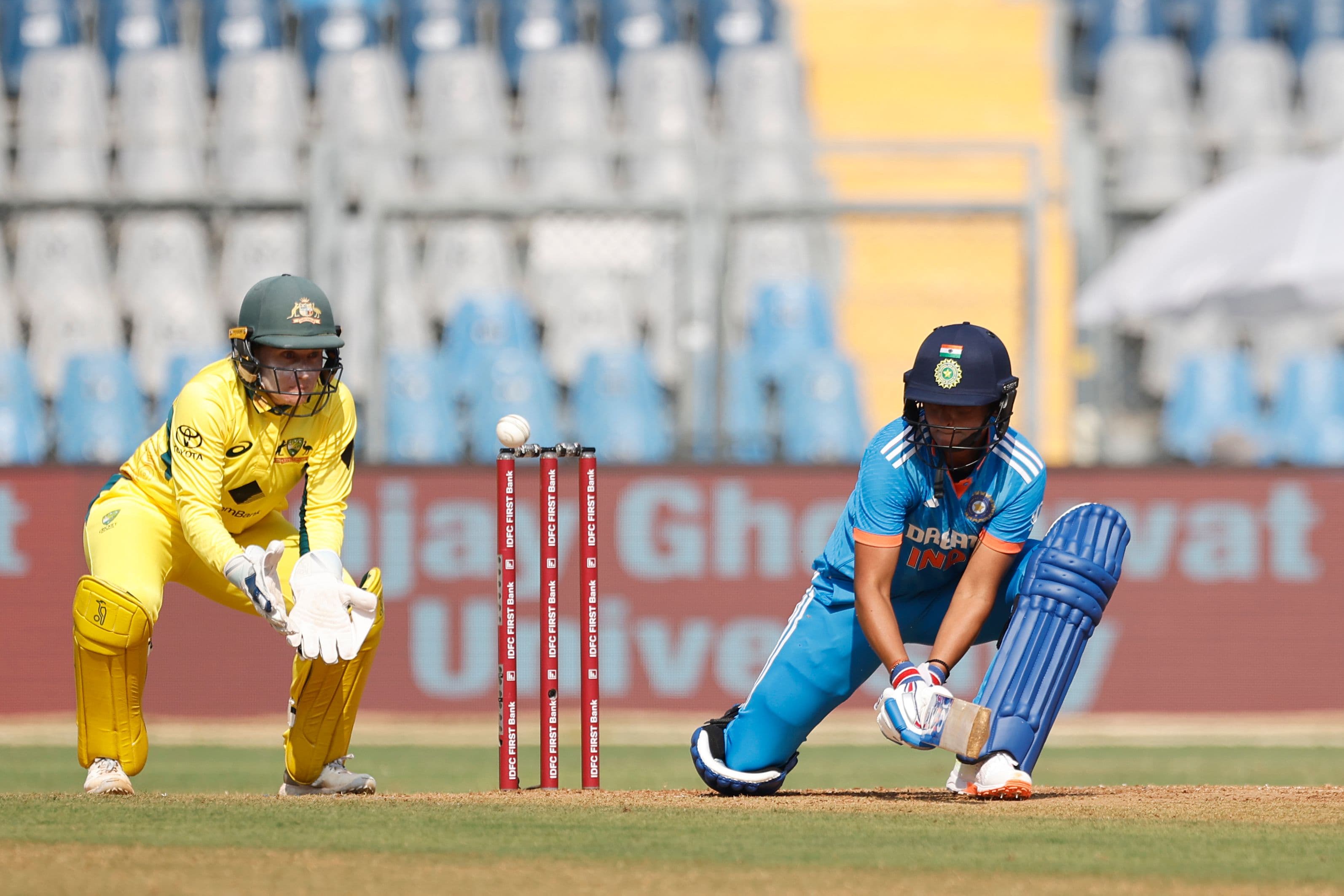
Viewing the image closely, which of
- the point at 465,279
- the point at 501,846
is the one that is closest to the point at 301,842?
the point at 501,846

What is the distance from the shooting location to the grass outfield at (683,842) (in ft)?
14.4

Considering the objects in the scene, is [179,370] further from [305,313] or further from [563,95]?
[305,313]

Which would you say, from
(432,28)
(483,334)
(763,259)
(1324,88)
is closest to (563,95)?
(432,28)

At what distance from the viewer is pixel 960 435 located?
225 inches

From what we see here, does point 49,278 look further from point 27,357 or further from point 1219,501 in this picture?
point 1219,501

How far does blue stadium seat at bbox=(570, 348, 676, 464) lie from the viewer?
13.3m

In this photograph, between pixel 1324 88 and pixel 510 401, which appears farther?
pixel 1324 88

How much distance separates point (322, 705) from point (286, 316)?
1.38m

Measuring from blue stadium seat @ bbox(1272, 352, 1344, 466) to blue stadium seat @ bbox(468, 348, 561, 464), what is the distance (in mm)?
5706

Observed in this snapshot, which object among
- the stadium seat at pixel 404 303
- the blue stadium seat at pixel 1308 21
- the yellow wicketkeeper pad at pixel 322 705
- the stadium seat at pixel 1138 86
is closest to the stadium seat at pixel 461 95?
the stadium seat at pixel 404 303

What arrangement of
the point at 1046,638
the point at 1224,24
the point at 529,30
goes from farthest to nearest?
the point at 1224,24
the point at 529,30
the point at 1046,638

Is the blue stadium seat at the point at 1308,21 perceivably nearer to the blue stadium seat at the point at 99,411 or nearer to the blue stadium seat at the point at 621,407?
the blue stadium seat at the point at 621,407

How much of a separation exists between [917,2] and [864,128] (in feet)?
5.16

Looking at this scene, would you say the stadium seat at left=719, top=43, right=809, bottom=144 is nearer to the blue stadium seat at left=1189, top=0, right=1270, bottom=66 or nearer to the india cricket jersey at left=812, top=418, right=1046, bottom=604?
the blue stadium seat at left=1189, top=0, right=1270, bottom=66
